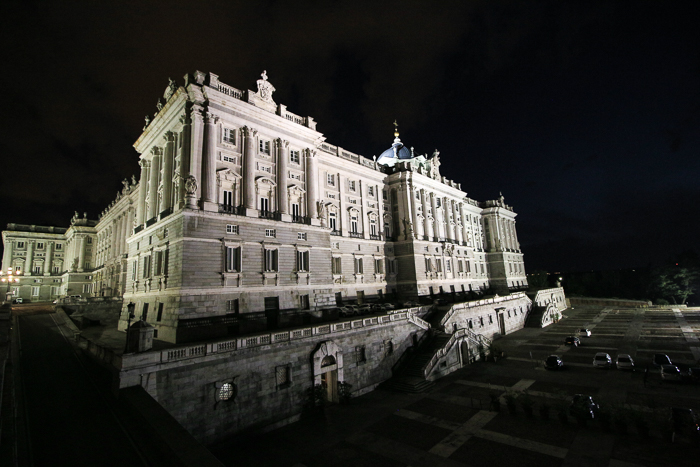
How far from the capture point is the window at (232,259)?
29.1 m

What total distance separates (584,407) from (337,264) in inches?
1219

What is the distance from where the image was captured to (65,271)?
3374 inches

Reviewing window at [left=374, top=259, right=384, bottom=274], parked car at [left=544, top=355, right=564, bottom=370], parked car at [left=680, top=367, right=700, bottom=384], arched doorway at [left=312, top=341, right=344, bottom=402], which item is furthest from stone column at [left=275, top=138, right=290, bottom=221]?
parked car at [left=680, top=367, right=700, bottom=384]

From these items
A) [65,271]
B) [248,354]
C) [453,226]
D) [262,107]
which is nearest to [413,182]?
[453,226]

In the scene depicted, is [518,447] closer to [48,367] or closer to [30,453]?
[30,453]

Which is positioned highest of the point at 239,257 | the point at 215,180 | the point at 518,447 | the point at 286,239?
the point at 215,180

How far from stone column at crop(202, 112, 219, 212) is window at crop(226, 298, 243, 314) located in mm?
8212

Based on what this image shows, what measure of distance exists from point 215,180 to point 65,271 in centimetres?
8437

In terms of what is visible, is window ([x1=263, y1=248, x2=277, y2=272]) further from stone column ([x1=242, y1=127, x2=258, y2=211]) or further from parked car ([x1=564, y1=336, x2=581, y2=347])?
parked car ([x1=564, y1=336, x2=581, y2=347])

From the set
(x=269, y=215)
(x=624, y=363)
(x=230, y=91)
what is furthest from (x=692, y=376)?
(x=230, y=91)

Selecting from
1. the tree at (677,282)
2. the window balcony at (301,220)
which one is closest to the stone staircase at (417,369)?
the window balcony at (301,220)

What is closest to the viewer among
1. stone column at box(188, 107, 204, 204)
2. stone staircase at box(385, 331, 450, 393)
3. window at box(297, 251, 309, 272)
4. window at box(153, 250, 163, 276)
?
stone staircase at box(385, 331, 450, 393)

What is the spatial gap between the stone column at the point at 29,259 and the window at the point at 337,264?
9069 cm

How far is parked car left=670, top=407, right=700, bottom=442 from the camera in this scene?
18031mm
